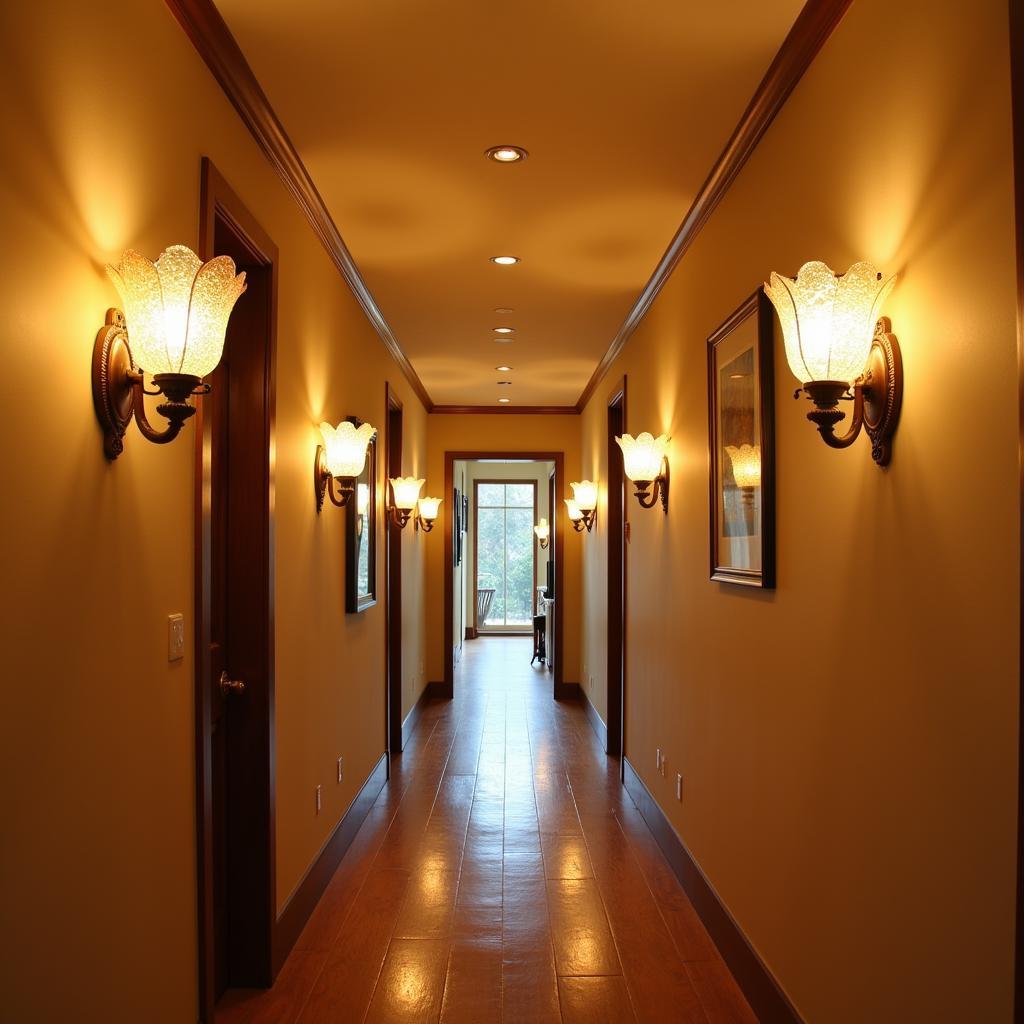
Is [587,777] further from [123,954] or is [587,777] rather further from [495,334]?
[123,954]

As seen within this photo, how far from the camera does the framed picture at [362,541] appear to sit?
4125 millimetres

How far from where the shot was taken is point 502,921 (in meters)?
3.39

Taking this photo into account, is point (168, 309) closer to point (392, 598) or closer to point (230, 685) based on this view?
point (230, 685)

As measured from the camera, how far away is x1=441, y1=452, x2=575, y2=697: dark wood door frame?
838cm

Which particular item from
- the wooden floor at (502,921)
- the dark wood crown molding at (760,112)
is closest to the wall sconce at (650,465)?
the dark wood crown molding at (760,112)

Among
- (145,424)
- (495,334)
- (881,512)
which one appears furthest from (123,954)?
(495,334)

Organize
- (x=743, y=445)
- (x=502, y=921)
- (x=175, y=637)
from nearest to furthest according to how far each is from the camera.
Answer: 1. (x=175, y=637)
2. (x=743, y=445)
3. (x=502, y=921)

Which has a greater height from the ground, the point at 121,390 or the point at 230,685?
the point at 121,390

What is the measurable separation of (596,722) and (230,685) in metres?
4.45

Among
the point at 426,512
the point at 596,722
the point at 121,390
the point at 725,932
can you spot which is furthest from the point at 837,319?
the point at 426,512

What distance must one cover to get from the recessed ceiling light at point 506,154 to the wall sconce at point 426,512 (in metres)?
4.55

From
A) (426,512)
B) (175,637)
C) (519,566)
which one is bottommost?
(519,566)

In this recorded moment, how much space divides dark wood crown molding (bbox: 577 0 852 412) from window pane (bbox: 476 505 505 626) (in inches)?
420

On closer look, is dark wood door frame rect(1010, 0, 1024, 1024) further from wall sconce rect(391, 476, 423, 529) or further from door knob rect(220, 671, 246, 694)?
wall sconce rect(391, 476, 423, 529)
